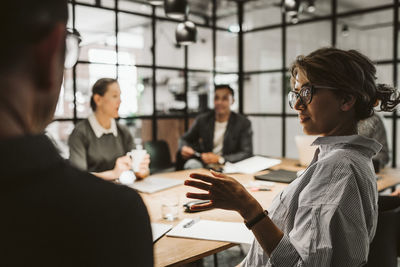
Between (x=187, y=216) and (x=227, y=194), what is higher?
(x=227, y=194)

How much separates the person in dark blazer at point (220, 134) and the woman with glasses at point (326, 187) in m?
2.36

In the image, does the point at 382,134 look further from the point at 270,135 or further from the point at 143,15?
the point at 143,15

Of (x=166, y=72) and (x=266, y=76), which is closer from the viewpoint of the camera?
(x=166, y=72)

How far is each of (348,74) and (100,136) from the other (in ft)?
7.07

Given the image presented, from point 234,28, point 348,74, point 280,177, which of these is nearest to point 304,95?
point 348,74

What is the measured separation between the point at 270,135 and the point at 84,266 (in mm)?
5308

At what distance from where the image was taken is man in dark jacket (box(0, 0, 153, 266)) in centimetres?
46

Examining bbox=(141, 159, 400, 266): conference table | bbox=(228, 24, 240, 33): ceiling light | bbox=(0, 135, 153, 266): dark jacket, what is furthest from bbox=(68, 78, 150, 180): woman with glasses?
bbox=(228, 24, 240, 33): ceiling light

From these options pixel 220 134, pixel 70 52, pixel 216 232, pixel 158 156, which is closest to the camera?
pixel 70 52

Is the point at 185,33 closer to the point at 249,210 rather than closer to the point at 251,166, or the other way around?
the point at 251,166

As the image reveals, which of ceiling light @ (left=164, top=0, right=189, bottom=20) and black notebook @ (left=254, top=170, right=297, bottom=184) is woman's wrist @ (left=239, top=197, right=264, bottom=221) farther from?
ceiling light @ (left=164, top=0, right=189, bottom=20)

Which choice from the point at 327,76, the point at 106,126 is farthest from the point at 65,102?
the point at 327,76

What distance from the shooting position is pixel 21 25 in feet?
1.51

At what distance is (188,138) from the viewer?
13.5 ft
